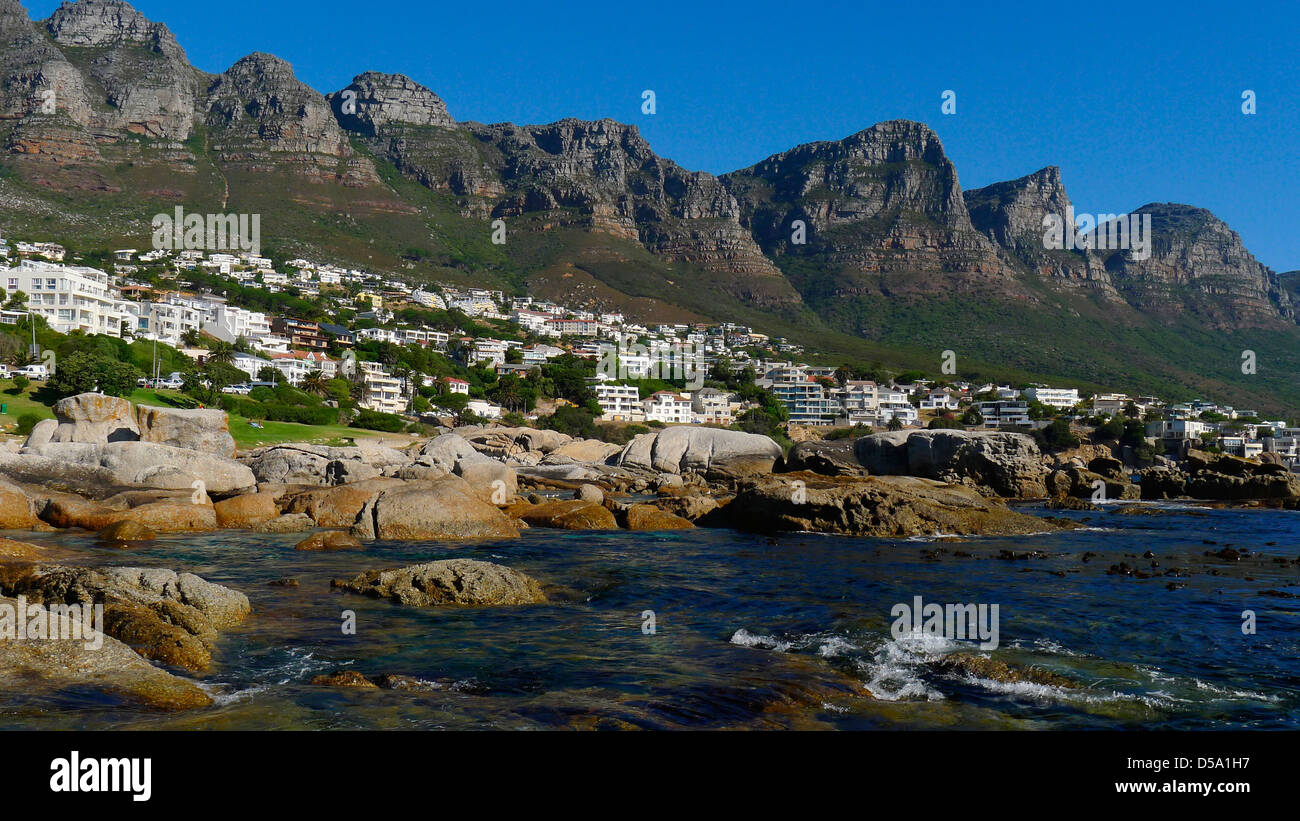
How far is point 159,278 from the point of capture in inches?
5207

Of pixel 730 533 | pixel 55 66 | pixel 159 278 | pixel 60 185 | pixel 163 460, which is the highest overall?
pixel 55 66

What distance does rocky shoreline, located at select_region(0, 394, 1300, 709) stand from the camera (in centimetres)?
1057

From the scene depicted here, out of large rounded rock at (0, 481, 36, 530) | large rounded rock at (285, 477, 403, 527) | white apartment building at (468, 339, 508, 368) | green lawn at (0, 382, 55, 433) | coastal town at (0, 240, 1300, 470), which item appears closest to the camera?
large rounded rock at (0, 481, 36, 530)

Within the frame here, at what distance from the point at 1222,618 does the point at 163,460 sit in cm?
2962

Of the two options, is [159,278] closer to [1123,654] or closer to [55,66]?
[55,66]

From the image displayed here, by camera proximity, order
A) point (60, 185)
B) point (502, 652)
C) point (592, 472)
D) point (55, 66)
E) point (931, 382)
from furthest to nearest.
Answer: point (55, 66) < point (60, 185) < point (931, 382) < point (592, 472) < point (502, 652)

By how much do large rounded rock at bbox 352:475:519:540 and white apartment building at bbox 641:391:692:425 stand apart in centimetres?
7846

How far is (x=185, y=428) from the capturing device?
33.0 metres

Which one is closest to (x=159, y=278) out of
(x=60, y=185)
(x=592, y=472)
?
(x=60, y=185)

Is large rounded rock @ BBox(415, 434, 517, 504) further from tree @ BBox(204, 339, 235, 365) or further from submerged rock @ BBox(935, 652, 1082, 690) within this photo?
tree @ BBox(204, 339, 235, 365)

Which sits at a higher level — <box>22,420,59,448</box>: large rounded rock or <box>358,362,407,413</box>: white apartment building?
<box>358,362,407,413</box>: white apartment building

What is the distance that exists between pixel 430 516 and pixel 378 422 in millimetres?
53197

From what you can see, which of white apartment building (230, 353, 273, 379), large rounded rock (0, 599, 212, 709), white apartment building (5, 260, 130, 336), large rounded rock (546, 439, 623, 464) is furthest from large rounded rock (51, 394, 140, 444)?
white apartment building (230, 353, 273, 379)
